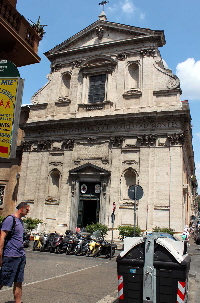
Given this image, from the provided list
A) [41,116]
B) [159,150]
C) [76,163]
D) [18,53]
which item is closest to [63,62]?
[41,116]

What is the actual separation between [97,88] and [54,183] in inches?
357

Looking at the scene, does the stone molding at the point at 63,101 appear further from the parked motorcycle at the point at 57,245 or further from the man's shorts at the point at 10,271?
the man's shorts at the point at 10,271

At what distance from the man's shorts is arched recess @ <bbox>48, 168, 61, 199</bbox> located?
64.4 feet

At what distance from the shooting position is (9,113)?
6.02m

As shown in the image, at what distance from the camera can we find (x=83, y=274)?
9.23m

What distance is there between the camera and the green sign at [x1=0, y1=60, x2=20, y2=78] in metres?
6.20

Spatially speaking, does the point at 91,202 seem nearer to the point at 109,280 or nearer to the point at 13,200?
the point at 13,200

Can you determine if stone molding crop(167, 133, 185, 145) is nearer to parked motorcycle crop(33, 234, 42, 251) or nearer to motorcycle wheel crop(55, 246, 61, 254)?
motorcycle wheel crop(55, 246, 61, 254)

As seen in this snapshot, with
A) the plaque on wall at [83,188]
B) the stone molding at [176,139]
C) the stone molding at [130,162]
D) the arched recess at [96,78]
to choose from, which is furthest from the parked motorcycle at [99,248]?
the arched recess at [96,78]

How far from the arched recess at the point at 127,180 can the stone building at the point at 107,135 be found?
8 centimetres

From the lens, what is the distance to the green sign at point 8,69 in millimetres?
6199

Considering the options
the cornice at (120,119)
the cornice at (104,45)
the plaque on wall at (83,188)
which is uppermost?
the cornice at (104,45)

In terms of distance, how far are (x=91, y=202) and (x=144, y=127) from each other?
7253 mm

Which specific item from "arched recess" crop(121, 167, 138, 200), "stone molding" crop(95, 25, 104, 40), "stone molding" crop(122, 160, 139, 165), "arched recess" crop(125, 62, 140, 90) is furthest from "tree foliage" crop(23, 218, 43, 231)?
"stone molding" crop(95, 25, 104, 40)
